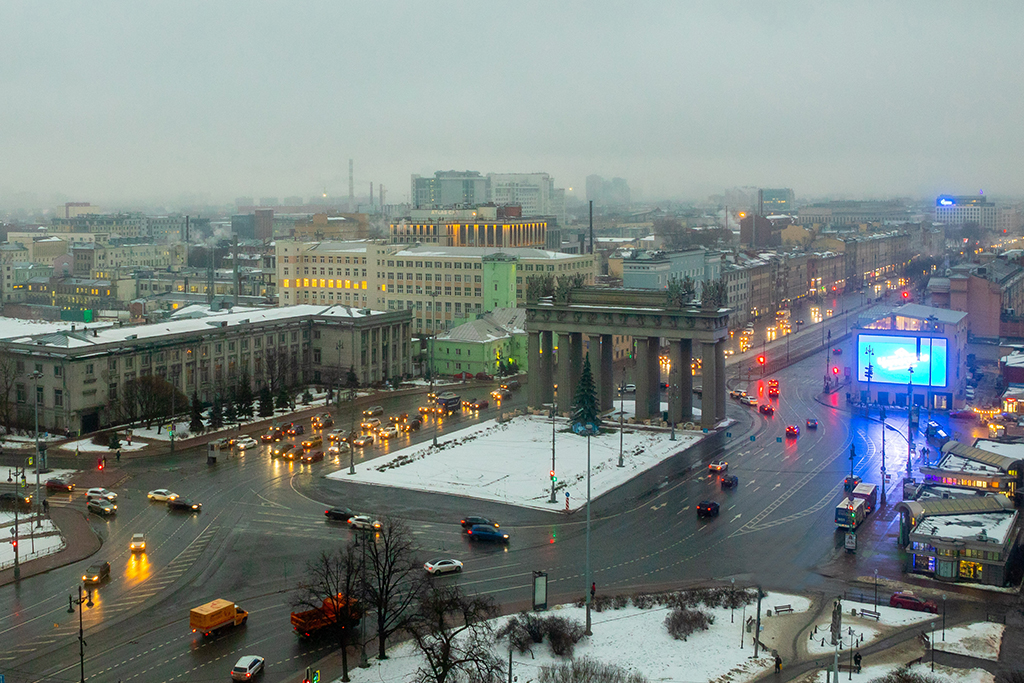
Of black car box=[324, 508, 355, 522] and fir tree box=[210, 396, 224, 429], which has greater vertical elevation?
fir tree box=[210, 396, 224, 429]

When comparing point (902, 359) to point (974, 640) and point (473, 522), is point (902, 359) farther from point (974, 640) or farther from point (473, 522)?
point (974, 640)

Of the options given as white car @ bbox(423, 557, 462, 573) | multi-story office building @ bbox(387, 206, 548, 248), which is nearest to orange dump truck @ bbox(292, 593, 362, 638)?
white car @ bbox(423, 557, 462, 573)

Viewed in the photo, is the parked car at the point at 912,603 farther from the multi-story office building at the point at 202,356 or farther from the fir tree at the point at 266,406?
the fir tree at the point at 266,406

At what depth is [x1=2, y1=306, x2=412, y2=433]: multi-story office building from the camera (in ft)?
270

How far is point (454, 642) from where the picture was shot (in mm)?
39500

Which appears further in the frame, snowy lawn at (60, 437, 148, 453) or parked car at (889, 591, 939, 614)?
snowy lawn at (60, 437, 148, 453)

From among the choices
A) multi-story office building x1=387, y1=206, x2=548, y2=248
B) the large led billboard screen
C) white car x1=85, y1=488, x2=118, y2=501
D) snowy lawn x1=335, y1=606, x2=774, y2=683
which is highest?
multi-story office building x1=387, y1=206, x2=548, y2=248

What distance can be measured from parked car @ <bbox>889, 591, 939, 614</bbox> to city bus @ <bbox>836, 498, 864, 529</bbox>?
9.81 meters

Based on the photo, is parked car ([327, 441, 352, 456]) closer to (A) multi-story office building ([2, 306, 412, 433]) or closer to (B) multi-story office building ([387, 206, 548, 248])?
(A) multi-story office building ([2, 306, 412, 433])

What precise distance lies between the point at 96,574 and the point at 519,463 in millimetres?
31229

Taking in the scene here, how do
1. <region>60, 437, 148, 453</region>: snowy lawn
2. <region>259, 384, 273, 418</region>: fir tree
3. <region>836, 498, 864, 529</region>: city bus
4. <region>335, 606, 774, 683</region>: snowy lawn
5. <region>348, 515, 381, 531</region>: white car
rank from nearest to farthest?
<region>335, 606, 774, 683</region>: snowy lawn
<region>836, 498, 864, 529</region>: city bus
<region>348, 515, 381, 531</region>: white car
<region>60, 437, 148, 453</region>: snowy lawn
<region>259, 384, 273, 418</region>: fir tree

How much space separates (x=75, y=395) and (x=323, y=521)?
1343 inches

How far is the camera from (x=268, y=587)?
47094mm

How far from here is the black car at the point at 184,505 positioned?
60.8 meters
